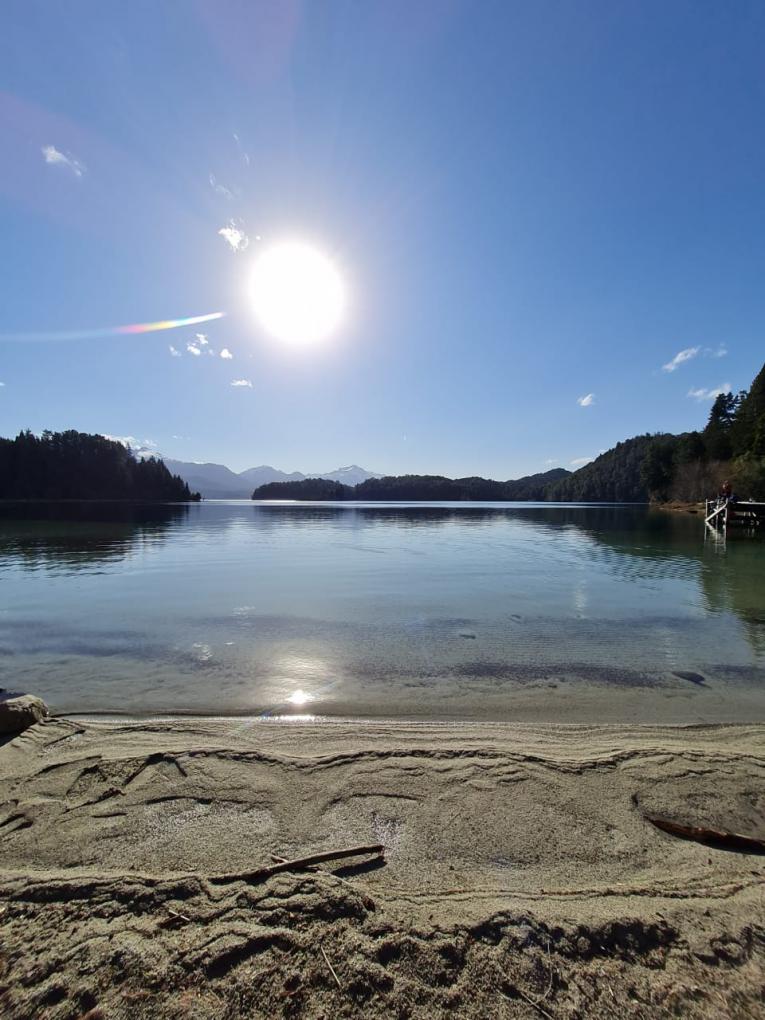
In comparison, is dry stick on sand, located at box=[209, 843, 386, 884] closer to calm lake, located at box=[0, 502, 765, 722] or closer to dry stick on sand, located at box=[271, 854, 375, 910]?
dry stick on sand, located at box=[271, 854, 375, 910]

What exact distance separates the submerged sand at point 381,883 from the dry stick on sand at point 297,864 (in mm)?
79

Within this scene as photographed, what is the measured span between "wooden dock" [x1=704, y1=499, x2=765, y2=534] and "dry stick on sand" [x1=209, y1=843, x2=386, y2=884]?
55180 millimetres

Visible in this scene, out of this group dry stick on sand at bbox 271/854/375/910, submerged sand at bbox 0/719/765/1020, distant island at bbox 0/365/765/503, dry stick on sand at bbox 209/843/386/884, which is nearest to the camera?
submerged sand at bbox 0/719/765/1020

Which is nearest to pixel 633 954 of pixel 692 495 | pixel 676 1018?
pixel 676 1018

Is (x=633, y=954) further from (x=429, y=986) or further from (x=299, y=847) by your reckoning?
(x=299, y=847)

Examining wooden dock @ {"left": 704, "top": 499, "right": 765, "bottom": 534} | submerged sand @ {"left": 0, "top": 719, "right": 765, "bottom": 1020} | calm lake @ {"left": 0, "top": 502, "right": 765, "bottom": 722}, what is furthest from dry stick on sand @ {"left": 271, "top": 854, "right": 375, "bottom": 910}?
wooden dock @ {"left": 704, "top": 499, "right": 765, "bottom": 534}

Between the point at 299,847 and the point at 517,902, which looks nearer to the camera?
the point at 517,902

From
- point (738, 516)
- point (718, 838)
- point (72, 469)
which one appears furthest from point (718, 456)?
point (72, 469)

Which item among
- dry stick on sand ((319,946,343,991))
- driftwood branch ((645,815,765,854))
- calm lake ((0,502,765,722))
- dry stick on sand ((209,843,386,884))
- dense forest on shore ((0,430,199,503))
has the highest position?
dense forest on shore ((0,430,199,503))

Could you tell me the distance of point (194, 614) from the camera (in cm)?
1349

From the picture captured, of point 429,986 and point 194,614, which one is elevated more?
point 429,986

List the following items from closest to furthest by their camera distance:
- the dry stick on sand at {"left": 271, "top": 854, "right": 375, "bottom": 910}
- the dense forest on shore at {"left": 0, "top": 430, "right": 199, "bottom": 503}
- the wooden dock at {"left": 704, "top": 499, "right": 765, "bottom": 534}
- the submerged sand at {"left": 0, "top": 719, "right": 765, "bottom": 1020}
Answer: the submerged sand at {"left": 0, "top": 719, "right": 765, "bottom": 1020} → the dry stick on sand at {"left": 271, "top": 854, "right": 375, "bottom": 910} → the wooden dock at {"left": 704, "top": 499, "right": 765, "bottom": 534} → the dense forest on shore at {"left": 0, "top": 430, "right": 199, "bottom": 503}

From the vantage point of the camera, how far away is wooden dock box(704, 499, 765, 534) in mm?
48500

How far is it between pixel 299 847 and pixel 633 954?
249 centimetres
